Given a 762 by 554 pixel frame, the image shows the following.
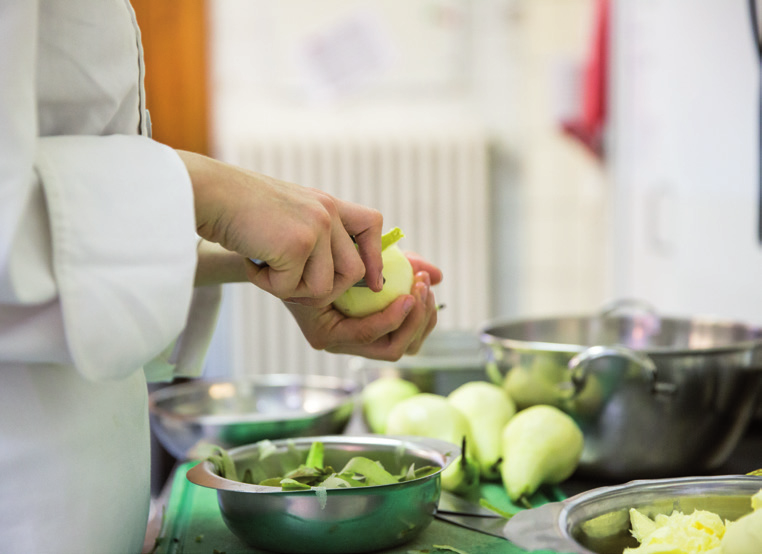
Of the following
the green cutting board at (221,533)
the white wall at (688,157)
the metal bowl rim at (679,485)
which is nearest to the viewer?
the metal bowl rim at (679,485)

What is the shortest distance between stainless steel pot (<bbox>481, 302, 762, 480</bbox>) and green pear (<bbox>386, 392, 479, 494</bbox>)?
0.32 feet

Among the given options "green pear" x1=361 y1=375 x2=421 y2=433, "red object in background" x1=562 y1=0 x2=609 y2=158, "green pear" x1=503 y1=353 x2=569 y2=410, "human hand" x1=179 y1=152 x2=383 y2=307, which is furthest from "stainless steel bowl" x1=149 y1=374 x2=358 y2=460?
"red object in background" x1=562 y1=0 x2=609 y2=158

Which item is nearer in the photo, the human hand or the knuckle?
the human hand

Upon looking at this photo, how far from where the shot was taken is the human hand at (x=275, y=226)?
52cm

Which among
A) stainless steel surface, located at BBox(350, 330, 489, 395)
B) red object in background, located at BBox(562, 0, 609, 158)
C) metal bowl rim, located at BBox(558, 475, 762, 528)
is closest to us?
metal bowl rim, located at BBox(558, 475, 762, 528)

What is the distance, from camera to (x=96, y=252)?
Result: 0.45m

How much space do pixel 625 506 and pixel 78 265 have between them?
0.40 meters

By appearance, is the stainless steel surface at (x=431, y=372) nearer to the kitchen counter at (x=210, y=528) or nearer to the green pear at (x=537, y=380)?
the green pear at (x=537, y=380)

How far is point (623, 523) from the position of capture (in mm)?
541

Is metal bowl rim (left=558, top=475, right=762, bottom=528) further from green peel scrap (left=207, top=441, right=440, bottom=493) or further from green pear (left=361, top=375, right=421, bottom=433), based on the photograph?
green pear (left=361, top=375, right=421, bottom=433)

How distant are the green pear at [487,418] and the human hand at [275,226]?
0.34 metres

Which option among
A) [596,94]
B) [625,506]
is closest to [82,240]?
[625,506]

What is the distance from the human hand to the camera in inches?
20.4

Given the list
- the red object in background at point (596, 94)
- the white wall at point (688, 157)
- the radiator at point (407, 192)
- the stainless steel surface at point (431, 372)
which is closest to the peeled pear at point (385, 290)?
Answer: the stainless steel surface at point (431, 372)
